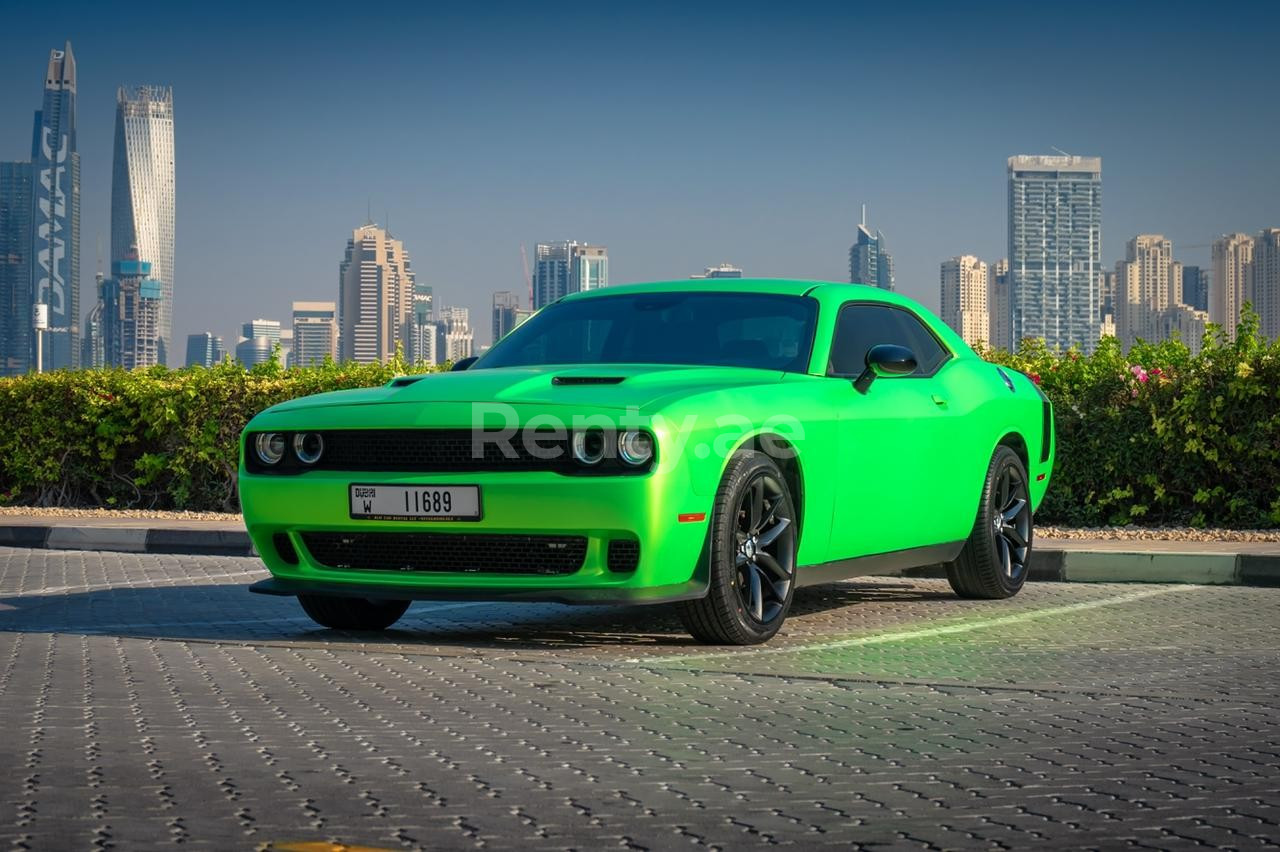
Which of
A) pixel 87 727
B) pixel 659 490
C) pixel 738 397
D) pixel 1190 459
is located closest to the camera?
pixel 87 727

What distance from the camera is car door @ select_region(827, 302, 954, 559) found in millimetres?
7816

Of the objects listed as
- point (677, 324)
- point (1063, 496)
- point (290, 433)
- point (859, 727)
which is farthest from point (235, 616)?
point (1063, 496)

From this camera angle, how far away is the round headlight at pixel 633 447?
662 cm

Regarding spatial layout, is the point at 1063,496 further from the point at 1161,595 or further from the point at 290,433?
the point at 290,433

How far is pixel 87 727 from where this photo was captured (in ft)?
17.1

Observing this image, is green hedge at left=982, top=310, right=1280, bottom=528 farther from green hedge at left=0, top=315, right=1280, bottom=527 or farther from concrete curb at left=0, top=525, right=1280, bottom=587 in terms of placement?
concrete curb at left=0, top=525, right=1280, bottom=587

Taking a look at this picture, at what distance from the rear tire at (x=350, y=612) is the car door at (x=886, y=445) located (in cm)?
208

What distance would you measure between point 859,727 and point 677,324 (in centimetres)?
324

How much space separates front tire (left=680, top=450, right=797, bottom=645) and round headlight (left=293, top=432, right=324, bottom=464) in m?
1.66

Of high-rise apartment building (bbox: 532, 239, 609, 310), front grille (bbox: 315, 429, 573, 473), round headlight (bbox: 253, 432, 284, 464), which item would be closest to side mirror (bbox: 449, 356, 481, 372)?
round headlight (bbox: 253, 432, 284, 464)

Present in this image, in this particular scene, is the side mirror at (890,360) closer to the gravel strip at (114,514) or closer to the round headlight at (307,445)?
the round headlight at (307,445)

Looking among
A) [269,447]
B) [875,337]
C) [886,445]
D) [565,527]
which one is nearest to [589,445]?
[565,527]

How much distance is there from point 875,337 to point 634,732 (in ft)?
12.7

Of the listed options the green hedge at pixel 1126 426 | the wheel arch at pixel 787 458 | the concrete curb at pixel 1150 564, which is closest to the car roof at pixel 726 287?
the wheel arch at pixel 787 458
